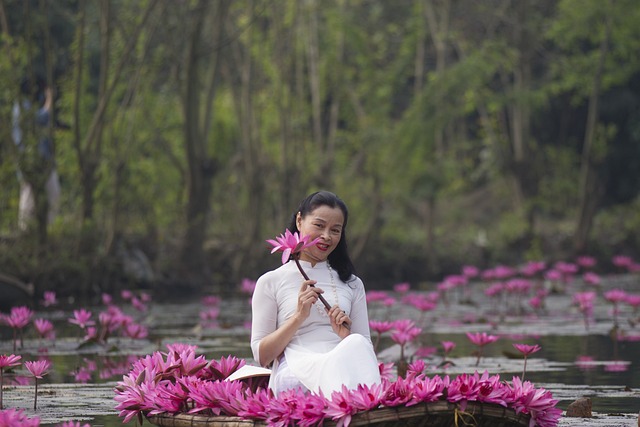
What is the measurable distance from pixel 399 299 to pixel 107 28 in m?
5.36

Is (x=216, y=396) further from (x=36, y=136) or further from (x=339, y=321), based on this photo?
(x=36, y=136)

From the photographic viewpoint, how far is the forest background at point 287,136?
1762cm

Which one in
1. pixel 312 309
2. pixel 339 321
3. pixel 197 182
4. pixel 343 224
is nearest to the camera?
pixel 339 321

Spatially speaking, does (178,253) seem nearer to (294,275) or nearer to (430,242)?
(430,242)

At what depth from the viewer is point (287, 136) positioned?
22.5 meters

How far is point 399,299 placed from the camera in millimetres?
17859

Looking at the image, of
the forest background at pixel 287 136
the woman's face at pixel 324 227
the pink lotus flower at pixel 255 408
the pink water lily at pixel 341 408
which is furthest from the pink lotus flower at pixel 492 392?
the forest background at pixel 287 136


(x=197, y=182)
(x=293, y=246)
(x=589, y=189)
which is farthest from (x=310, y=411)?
(x=589, y=189)

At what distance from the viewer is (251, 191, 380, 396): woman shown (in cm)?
530

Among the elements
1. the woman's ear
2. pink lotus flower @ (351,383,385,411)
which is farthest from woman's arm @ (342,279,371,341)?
pink lotus flower @ (351,383,385,411)

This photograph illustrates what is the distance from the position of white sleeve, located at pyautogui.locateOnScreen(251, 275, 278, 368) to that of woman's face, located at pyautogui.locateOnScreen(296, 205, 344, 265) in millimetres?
274

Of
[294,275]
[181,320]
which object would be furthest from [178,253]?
[294,275]

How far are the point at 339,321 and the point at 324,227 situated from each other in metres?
0.47

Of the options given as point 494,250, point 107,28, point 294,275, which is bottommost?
point 494,250
